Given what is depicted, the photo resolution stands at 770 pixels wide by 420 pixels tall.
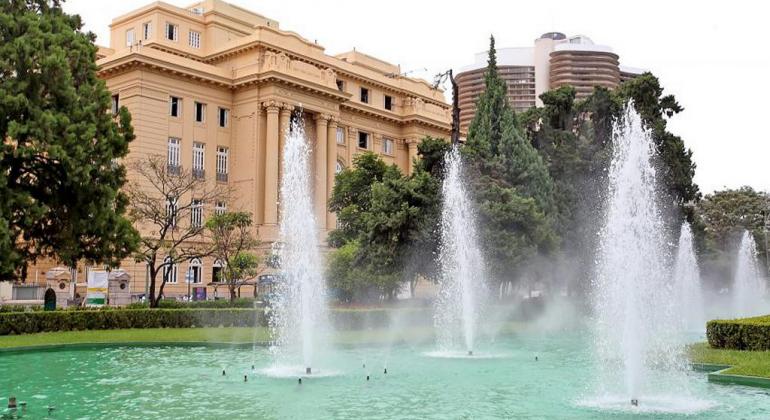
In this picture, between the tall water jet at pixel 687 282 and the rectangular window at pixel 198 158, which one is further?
the rectangular window at pixel 198 158

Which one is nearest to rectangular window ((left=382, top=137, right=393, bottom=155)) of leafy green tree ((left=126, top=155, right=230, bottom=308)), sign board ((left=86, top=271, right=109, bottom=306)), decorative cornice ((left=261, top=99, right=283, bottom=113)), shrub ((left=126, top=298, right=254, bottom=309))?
decorative cornice ((left=261, top=99, right=283, bottom=113))

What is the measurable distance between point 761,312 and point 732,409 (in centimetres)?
2984

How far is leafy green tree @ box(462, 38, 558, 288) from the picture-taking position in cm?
2655

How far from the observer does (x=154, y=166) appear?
110 feet

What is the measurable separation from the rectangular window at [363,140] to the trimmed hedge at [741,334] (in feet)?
142

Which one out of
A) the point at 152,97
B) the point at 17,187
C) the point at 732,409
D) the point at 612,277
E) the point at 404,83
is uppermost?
the point at 404,83

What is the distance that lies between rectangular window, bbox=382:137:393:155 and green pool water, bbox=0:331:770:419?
1710 inches

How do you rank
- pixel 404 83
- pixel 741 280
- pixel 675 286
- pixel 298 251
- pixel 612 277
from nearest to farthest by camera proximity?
1. pixel 612 277
2. pixel 298 251
3. pixel 675 286
4. pixel 741 280
5. pixel 404 83

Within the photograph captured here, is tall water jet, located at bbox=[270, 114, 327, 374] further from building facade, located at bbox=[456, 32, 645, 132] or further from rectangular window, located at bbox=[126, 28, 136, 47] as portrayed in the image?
building facade, located at bbox=[456, 32, 645, 132]

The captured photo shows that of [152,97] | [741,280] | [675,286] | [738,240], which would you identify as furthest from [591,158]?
[738,240]

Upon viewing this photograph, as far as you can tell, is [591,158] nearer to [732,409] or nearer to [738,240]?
[732,409]

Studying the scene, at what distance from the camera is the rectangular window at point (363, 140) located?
5938cm

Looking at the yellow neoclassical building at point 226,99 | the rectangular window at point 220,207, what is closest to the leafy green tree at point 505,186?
the yellow neoclassical building at point 226,99

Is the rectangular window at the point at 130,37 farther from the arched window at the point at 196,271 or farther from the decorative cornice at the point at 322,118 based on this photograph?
the arched window at the point at 196,271
